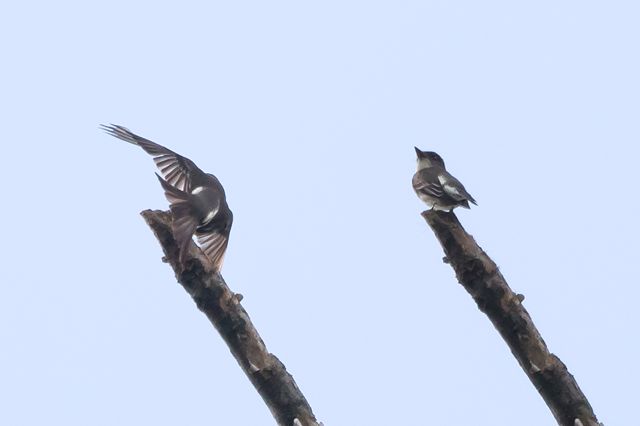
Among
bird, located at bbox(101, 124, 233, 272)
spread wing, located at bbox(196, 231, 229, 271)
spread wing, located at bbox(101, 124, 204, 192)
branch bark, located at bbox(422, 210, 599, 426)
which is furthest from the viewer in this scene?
spread wing, located at bbox(101, 124, 204, 192)

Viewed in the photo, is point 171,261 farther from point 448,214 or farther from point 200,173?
point 200,173

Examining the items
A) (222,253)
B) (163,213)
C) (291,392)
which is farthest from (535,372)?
(222,253)

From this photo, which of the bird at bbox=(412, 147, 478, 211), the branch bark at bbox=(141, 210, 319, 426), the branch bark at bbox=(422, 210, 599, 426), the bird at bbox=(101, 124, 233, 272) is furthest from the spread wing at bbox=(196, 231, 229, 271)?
the branch bark at bbox=(422, 210, 599, 426)

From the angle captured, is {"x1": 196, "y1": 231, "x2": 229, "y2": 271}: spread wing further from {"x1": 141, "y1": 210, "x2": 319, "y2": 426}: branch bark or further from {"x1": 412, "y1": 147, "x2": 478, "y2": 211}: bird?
{"x1": 141, "y1": 210, "x2": 319, "y2": 426}: branch bark

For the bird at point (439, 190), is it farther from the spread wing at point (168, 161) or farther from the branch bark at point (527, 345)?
the branch bark at point (527, 345)

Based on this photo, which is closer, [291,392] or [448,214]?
[291,392]

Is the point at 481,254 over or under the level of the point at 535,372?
over
